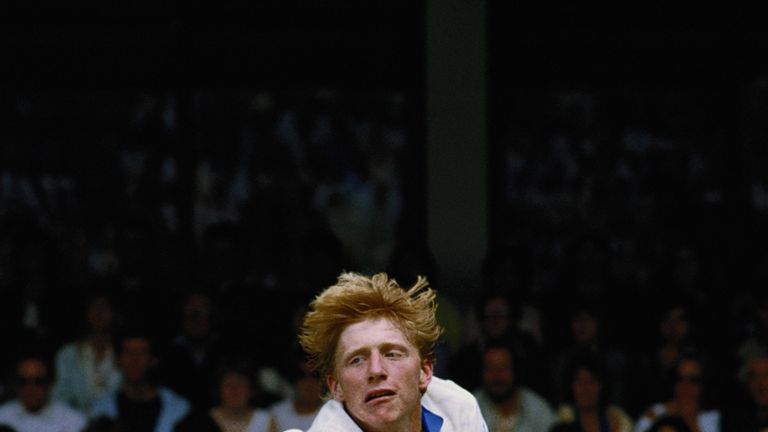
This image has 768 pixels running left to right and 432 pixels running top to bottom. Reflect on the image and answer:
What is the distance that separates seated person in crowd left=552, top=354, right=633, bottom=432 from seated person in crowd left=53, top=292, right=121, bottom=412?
1932 mm

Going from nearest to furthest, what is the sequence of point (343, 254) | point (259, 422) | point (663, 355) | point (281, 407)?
1. point (259, 422)
2. point (281, 407)
3. point (663, 355)
4. point (343, 254)

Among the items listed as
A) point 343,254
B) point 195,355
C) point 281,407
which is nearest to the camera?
point 281,407

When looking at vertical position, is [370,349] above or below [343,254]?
above

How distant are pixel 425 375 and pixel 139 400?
2925 mm

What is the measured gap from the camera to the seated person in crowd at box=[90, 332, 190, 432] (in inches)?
276

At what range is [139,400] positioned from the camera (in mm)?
7055

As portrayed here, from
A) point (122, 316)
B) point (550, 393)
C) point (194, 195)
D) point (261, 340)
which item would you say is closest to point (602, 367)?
point (550, 393)

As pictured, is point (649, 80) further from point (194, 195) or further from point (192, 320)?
point (192, 320)

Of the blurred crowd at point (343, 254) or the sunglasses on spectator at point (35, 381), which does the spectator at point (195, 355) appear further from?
the sunglasses on spectator at point (35, 381)

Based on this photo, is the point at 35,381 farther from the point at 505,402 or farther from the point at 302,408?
the point at 505,402

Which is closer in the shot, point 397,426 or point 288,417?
point 397,426

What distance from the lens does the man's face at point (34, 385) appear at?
6.98 m

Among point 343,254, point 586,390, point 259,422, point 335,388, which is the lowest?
point 259,422

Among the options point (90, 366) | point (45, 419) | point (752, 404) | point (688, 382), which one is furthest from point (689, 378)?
point (45, 419)
